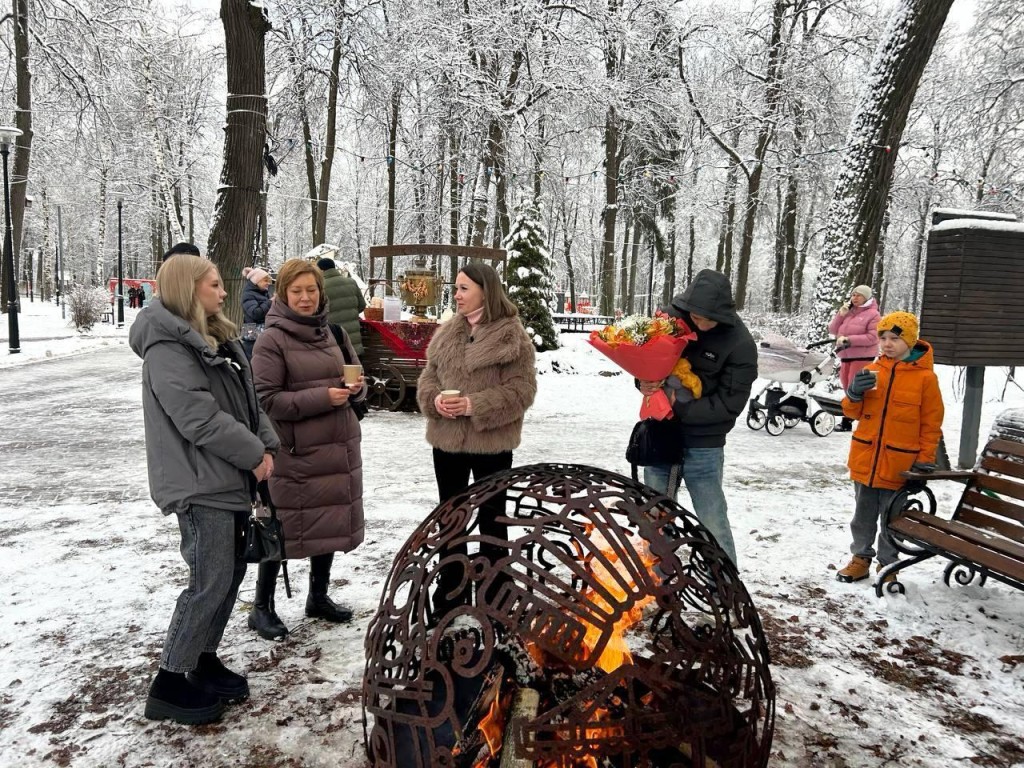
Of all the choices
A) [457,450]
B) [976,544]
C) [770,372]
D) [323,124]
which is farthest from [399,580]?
[323,124]

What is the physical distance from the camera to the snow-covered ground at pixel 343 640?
104 inches

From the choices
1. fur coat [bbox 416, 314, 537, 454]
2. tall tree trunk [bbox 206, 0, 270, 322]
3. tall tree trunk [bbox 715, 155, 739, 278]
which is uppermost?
tall tree trunk [bbox 715, 155, 739, 278]

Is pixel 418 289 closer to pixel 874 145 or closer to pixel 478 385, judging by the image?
pixel 874 145

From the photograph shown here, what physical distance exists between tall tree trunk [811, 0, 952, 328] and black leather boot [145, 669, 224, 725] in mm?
10059

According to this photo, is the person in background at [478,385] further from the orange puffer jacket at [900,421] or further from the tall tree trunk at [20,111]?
the tall tree trunk at [20,111]

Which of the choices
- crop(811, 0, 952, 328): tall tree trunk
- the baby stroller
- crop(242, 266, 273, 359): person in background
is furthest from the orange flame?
crop(811, 0, 952, 328): tall tree trunk

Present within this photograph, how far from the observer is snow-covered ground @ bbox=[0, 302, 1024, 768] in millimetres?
2629

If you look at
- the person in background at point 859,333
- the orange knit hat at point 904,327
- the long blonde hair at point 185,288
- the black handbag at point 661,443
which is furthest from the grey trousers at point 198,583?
the person in background at point 859,333

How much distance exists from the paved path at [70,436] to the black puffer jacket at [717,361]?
15.5ft

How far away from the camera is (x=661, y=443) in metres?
3.78

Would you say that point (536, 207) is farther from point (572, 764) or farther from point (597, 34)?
point (572, 764)

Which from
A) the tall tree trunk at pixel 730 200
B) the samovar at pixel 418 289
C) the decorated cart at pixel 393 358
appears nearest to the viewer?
the decorated cart at pixel 393 358

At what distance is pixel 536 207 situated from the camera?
54.4 feet

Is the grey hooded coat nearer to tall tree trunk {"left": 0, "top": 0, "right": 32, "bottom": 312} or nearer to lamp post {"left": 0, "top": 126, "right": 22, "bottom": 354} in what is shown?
lamp post {"left": 0, "top": 126, "right": 22, "bottom": 354}
